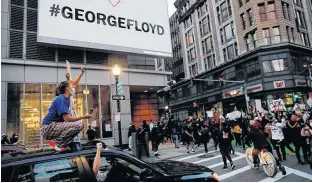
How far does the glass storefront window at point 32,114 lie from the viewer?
50.4 ft

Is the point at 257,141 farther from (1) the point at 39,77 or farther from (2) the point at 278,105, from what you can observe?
(1) the point at 39,77

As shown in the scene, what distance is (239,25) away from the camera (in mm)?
37750

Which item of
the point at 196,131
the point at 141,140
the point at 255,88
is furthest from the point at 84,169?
the point at 255,88

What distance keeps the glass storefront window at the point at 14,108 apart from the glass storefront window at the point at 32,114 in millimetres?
328

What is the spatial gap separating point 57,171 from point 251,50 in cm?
3544

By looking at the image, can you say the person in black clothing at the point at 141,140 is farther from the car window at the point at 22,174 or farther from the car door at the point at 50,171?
the car window at the point at 22,174

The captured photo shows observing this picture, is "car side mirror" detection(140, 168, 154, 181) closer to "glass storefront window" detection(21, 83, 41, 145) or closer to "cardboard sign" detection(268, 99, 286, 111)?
"glass storefront window" detection(21, 83, 41, 145)

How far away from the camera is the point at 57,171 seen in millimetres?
3332

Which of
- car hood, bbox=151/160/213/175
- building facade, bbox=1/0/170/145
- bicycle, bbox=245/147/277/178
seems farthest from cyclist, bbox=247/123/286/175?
building facade, bbox=1/0/170/145

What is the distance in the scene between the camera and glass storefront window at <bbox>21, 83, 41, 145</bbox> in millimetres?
15367

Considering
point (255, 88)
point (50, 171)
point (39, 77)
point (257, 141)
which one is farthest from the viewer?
point (255, 88)

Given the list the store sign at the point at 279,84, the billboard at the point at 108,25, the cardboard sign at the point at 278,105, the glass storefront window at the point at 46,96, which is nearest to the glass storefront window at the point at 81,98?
the glass storefront window at the point at 46,96

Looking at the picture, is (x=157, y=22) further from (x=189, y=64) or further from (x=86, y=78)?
(x=189, y=64)

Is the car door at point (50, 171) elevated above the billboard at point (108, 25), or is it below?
below
